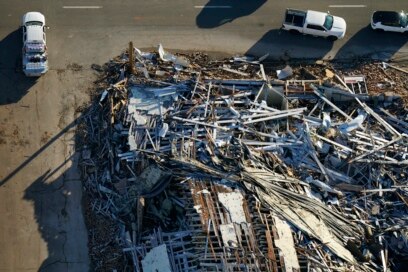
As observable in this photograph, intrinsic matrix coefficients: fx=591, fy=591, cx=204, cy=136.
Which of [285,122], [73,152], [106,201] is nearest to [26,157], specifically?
[73,152]

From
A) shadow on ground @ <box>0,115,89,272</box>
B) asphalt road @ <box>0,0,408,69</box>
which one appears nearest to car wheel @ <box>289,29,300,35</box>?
asphalt road @ <box>0,0,408,69</box>

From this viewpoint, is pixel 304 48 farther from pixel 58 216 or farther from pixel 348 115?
pixel 58 216

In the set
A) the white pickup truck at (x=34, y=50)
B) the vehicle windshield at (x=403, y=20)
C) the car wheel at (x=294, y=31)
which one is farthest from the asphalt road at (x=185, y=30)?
the white pickup truck at (x=34, y=50)

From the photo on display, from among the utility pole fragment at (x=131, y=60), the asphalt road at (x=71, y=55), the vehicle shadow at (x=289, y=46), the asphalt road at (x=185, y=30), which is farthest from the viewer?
the vehicle shadow at (x=289, y=46)

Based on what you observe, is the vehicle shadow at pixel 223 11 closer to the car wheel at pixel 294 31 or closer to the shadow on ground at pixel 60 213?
the car wheel at pixel 294 31

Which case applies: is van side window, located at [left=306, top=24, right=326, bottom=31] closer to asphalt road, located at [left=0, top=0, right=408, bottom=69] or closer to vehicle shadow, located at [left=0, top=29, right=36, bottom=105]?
asphalt road, located at [left=0, top=0, right=408, bottom=69]

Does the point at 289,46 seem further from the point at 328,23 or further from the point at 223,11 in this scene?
the point at 223,11

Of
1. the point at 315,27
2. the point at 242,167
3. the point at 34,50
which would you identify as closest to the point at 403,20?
the point at 315,27
